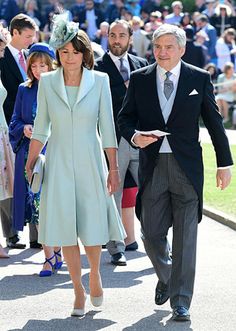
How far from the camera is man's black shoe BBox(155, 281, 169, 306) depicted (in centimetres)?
785

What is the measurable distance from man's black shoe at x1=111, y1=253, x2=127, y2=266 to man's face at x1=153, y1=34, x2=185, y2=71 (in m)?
2.75

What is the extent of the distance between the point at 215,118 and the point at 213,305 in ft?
4.58

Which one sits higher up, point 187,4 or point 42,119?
point 187,4

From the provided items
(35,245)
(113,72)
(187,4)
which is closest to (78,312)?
(35,245)

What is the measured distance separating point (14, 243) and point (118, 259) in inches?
55.2

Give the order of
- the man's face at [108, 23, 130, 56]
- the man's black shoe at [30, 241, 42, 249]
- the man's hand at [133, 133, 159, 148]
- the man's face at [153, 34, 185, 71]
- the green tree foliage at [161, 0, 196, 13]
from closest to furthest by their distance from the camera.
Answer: the man's hand at [133, 133, 159, 148], the man's face at [153, 34, 185, 71], the man's face at [108, 23, 130, 56], the man's black shoe at [30, 241, 42, 249], the green tree foliage at [161, 0, 196, 13]

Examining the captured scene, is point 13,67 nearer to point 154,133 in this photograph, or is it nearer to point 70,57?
point 70,57

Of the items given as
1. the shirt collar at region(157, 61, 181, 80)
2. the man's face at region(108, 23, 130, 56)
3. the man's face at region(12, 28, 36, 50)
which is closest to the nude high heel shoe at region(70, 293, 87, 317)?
the shirt collar at region(157, 61, 181, 80)

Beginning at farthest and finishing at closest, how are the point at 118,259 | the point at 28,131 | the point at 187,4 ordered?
1. the point at 187,4
2. the point at 118,259
3. the point at 28,131

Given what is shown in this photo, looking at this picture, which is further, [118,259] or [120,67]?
[120,67]

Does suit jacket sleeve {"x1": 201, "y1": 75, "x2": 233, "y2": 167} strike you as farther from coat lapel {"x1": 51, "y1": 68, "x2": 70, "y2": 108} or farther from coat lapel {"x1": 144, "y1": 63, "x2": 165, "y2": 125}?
coat lapel {"x1": 51, "y1": 68, "x2": 70, "y2": 108}

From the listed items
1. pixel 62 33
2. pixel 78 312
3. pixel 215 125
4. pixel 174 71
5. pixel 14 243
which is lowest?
pixel 14 243

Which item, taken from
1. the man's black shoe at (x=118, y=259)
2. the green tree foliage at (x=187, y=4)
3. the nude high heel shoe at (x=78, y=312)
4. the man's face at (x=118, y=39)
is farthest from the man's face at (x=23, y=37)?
the green tree foliage at (x=187, y=4)

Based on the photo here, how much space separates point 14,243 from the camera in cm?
1079
